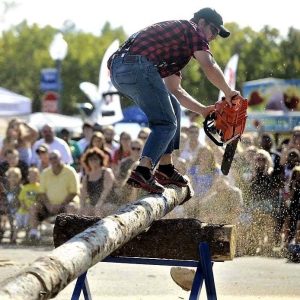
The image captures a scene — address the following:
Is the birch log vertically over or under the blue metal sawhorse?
over

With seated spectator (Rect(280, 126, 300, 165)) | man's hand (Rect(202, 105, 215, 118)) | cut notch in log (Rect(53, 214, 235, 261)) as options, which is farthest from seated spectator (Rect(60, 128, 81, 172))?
cut notch in log (Rect(53, 214, 235, 261))

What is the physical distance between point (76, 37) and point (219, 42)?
12374 millimetres

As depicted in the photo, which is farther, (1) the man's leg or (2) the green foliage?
(2) the green foliage

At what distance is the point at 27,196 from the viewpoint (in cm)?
1379

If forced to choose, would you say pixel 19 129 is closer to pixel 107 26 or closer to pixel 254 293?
pixel 254 293

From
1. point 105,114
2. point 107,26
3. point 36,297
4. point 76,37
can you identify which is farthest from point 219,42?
point 36,297

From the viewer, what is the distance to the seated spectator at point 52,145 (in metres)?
14.6

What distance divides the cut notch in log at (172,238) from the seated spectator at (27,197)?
6222 mm

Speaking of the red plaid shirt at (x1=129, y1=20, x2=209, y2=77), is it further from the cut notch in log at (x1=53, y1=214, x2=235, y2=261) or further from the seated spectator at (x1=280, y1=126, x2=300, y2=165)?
the seated spectator at (x1=280, y1=126, x2=300, y2=165)

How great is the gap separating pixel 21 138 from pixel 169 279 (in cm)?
513

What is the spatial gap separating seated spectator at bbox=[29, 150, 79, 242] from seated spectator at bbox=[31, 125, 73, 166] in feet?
3.50

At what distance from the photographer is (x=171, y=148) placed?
7801 millimetres

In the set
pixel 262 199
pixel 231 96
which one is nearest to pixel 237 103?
pixel 231 96

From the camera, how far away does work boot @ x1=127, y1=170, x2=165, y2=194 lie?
724 centimetres
